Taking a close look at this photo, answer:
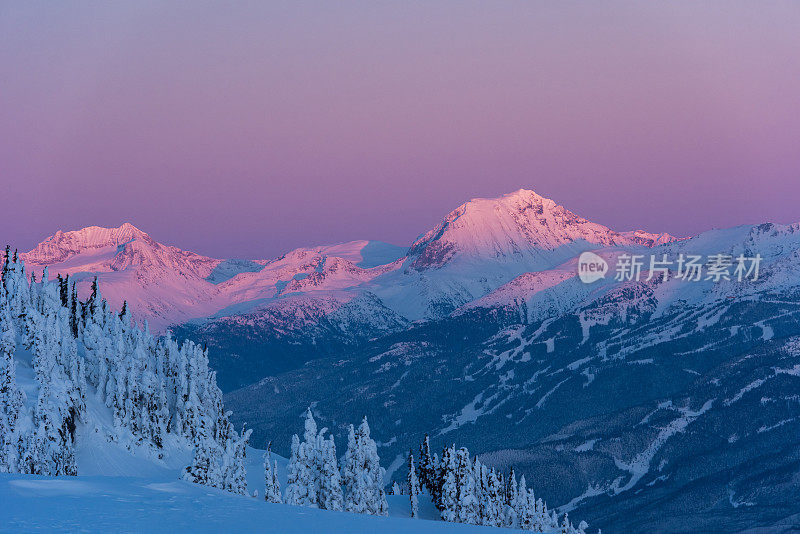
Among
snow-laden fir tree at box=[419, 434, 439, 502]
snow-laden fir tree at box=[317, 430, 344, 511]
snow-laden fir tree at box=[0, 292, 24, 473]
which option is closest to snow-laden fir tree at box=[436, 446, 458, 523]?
snow-laden fir tree at box=[419, 434, 439, 502]

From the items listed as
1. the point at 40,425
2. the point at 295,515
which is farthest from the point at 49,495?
the point at 40,425

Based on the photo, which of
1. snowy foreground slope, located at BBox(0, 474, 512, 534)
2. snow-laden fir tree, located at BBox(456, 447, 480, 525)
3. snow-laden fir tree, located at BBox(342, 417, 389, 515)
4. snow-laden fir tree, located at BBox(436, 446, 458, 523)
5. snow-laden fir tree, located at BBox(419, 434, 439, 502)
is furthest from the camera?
snow-laden fir tree, located at BBox(419, 434, 439, 502)

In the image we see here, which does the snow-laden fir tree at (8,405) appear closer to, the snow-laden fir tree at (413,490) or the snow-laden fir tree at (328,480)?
the snow-laden fir tree at (328,480)

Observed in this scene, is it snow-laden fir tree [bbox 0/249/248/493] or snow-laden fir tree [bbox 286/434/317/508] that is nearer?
snow-laden fir tree [bbox 0/249/248/493]

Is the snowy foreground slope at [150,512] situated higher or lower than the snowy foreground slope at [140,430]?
lower

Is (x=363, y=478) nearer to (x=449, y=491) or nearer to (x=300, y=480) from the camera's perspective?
(x=300, y=480)

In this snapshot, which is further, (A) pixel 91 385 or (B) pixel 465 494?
(B) pixel 465 494

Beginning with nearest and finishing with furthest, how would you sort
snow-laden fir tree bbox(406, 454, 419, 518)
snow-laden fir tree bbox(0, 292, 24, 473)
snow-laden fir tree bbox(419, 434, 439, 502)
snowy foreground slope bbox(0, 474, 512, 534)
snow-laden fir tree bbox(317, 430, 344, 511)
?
1. snowy foreground slope bbox(0, 474, 512, 534)
2. snow-laden fir tree bbox(0, 292, 24, 473)
3. snow-laden fir tree bbox(317, 430, 344, 511)
4. snow-laden fir tree bbox(406, 454, 419, 518)
5. snow-laden fir tree bbox(419, 434, 439, 502)

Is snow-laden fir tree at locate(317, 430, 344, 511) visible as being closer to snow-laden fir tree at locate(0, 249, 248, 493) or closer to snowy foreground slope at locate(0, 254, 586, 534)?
snowy foreground slope at locate(0, 254, 586, 534)

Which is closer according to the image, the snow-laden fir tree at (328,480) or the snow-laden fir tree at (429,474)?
the snow-laden fir tree at (328,480)

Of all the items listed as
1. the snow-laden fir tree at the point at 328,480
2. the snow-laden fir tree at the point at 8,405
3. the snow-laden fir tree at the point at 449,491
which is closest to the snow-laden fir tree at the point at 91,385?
the snow-laden fir tree at the point at 8,405

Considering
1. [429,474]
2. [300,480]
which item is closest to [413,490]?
[429,474]

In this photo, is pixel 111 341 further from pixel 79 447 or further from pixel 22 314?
pixel 79 447

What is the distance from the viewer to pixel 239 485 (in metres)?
115
